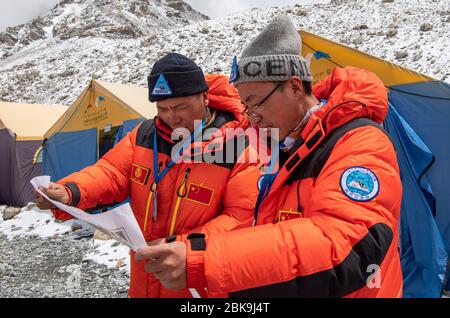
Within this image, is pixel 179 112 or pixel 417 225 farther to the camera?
pixel 417 225

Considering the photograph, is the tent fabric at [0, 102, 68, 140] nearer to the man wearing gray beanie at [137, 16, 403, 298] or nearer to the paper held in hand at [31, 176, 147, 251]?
the paper held in hand at [31, 176, 147, 251]

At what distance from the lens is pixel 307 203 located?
1.19 metres

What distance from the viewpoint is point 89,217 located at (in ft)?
4.25

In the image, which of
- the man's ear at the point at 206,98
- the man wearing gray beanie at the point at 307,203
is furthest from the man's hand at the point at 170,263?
the man's ear at the point at 206,98

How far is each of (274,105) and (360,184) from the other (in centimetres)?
51

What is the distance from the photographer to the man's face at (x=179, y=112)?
6.58ft

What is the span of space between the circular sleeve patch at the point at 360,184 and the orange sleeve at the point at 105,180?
134 centimetres

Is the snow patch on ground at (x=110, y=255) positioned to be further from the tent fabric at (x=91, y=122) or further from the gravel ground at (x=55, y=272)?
the tent fabric at (x=91, y=122)

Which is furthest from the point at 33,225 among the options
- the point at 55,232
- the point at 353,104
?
the point at 353,104

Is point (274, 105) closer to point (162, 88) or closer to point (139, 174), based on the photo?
point (162, 88)

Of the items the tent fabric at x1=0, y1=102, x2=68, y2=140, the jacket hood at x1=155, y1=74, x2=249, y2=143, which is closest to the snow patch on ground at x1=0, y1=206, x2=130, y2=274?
the tent fabric at x1=0, y1=102, x2=68, y2=140

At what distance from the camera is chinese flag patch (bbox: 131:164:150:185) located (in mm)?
1936
